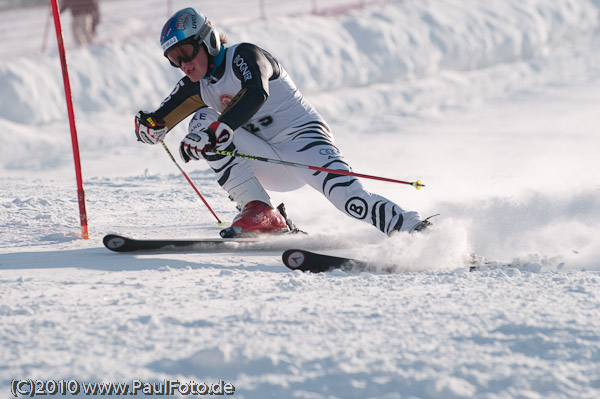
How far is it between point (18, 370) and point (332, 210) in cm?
339

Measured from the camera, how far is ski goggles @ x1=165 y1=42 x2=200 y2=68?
4.01m

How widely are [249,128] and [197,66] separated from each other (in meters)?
0.48

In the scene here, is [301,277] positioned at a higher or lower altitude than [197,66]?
lower

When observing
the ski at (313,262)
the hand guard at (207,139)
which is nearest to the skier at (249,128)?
the hand guard at (207,139)

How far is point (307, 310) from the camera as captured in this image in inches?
107

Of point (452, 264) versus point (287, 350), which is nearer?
point (287, 350)

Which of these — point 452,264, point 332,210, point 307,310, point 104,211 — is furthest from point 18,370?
point 332,210

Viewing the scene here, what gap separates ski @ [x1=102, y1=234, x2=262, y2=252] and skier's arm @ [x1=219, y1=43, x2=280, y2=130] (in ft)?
1.96

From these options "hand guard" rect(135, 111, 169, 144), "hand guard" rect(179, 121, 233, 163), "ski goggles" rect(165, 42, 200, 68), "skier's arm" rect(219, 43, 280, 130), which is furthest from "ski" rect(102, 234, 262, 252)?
"ski goggles" rect(165, 42, 200, 68)

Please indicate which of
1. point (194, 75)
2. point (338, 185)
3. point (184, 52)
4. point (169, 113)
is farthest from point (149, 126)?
point (338, 185)

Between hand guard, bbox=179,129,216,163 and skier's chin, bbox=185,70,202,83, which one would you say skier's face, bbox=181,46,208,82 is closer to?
skier's chin, bbox=185,70,202,83

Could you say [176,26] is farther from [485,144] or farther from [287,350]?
[485,144]

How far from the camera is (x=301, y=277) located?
321 cm

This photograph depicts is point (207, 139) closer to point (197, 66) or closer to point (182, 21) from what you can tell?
point (197, 66)
